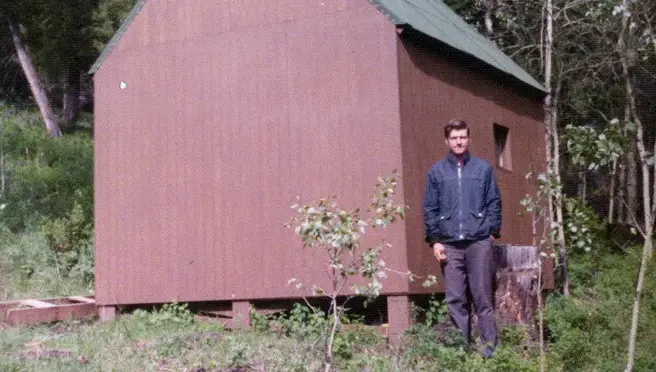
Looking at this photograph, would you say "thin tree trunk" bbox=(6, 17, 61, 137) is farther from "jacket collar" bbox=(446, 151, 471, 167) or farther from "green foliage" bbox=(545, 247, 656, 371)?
"jacket collar" bbox=(446, 151, 471, 167)

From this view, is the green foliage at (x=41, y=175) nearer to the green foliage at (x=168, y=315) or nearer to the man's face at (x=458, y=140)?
the green foliage at (x=168, y=315)

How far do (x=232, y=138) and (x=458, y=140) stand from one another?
3262 millimetres

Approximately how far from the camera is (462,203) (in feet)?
24.2

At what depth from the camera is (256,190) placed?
31.4ft

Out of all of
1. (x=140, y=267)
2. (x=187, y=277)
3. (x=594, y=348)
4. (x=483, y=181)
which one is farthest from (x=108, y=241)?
(x=594, y=348)

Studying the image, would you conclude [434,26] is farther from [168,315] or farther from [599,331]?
[168,315]

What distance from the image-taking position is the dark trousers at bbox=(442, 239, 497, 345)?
7332mm

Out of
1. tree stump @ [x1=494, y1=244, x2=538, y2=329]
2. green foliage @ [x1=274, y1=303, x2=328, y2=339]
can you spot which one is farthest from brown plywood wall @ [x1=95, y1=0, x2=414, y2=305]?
tree stump @ [x1=494, y1=244, x2=538, y2=329]

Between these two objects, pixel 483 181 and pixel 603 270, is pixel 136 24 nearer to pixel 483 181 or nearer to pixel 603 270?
pixel 483 181

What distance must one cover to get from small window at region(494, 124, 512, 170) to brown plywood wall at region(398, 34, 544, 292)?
0.28 ft

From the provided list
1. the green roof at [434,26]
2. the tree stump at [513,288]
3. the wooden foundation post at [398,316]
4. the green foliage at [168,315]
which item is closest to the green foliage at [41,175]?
the green roof at [434,26]

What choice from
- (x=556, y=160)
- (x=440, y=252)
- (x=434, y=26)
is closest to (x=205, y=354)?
(x=440, y=252)

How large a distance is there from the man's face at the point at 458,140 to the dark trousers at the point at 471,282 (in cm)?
77

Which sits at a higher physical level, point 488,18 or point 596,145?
point 488,18
